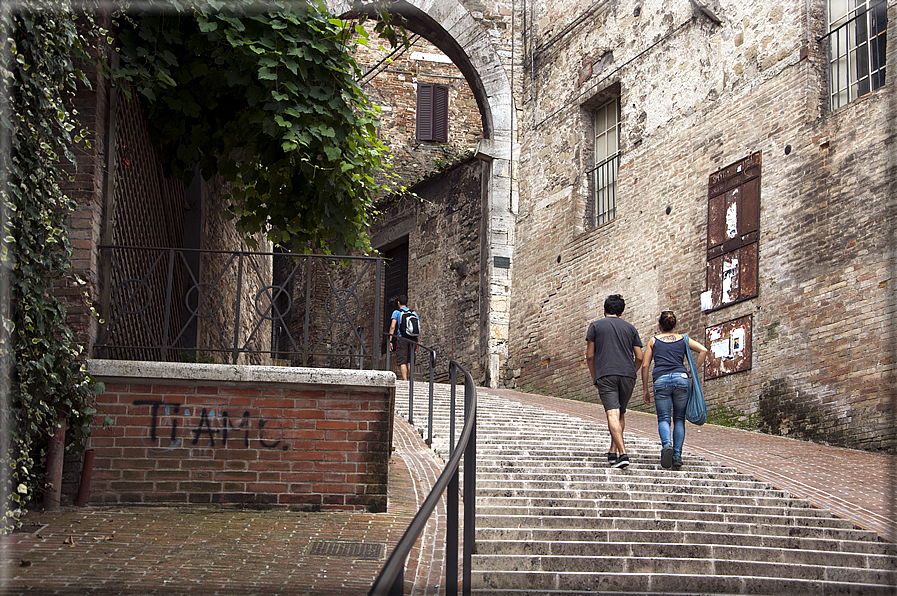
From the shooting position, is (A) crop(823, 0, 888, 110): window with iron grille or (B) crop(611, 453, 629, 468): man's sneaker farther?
(A) crop(823, 0, 888, 110): window with iron grille

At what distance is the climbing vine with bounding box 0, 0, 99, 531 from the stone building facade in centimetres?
740

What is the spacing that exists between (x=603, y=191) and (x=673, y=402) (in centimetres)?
835

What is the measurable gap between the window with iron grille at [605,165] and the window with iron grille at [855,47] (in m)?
4.34

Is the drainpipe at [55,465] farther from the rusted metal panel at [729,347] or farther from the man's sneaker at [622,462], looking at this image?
the rusted metal panel at [729,347]

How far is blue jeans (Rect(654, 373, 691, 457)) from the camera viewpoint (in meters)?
6.90

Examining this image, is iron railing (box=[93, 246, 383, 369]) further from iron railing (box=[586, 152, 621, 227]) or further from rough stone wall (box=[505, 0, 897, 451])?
iron railing (box=[586, 152, 621, 227])

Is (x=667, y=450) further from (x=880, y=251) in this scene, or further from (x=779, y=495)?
(x=880, y=251)

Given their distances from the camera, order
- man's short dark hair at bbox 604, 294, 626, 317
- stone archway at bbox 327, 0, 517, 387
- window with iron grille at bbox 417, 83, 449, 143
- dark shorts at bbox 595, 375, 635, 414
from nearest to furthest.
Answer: dark shorts at bbox 595, 375, 635, 414, man's short dark hair at bbox 604, 294, 626, 317, stone archway at bbox 327, 0, 517, 387, window with iron grille at bbox 417, 83, 449, 143

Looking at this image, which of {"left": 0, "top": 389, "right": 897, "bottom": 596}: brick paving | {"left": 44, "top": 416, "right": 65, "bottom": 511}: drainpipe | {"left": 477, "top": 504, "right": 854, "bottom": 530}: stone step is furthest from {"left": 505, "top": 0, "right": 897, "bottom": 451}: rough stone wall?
{"left": 44, "top": 416, "right": 65, "bottom": 511}: drainpipe

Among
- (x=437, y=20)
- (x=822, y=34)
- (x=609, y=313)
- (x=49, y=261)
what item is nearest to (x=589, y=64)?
(x=437, y=20)

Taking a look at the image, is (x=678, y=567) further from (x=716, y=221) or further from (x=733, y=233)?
(x=716, y=221)

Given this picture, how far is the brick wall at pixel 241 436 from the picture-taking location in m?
5.88

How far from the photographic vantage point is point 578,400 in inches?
551

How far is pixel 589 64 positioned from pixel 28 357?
11.9 metres
